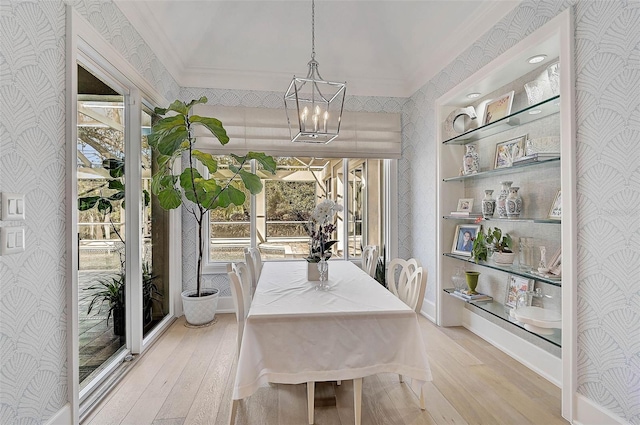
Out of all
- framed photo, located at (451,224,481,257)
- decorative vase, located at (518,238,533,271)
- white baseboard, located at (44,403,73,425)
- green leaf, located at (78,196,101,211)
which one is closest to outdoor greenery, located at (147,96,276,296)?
green leaf, located at (78,196,101,211)

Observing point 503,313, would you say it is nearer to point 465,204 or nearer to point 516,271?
point 516,271

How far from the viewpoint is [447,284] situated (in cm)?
343

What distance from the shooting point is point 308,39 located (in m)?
3.63

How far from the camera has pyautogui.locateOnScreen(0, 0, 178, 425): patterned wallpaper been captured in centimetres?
139

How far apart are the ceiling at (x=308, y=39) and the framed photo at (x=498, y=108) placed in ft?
1.87

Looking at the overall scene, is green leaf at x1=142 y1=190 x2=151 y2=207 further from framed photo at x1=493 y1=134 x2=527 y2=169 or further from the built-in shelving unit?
framed photo at x1=493 y1=134 x2=527 y2=169

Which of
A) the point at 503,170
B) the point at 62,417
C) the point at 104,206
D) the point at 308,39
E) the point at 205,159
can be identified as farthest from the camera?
the point at 308,39

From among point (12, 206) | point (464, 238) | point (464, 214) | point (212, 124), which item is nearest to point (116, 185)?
point (212, 124)

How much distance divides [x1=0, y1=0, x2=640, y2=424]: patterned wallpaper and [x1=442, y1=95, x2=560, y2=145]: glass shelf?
428 mm

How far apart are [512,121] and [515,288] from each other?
1.34 m

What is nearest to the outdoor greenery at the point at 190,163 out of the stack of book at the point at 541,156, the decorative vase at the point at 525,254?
the stack of book at the point at 541,156

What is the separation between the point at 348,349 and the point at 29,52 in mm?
2050

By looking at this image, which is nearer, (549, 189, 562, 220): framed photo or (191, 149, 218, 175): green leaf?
(549, 189, 562, 220): framed photo

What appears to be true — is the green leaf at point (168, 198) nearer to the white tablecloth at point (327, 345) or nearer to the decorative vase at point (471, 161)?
the white tablecloth at point (327, 345)
